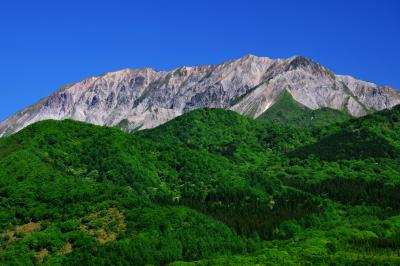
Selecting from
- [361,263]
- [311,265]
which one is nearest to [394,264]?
[361,263]

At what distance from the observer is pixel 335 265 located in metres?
197

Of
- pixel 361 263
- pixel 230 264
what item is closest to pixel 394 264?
pixel 361 263

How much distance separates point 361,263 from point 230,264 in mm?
33715

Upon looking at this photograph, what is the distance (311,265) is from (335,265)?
641cm

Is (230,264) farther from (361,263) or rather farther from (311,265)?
(361,263)

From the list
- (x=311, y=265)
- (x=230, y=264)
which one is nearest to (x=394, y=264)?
(x=311, y=265)

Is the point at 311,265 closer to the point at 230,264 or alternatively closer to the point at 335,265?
the point at 335,265

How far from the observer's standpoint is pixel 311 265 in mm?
199500

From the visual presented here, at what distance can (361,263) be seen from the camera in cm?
19375

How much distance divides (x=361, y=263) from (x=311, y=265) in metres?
13.3

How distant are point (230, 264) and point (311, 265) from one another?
69.7ft

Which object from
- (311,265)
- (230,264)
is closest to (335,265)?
(311,265)

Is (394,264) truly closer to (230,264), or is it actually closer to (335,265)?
(335,265)

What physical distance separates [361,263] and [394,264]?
817 centimetres
